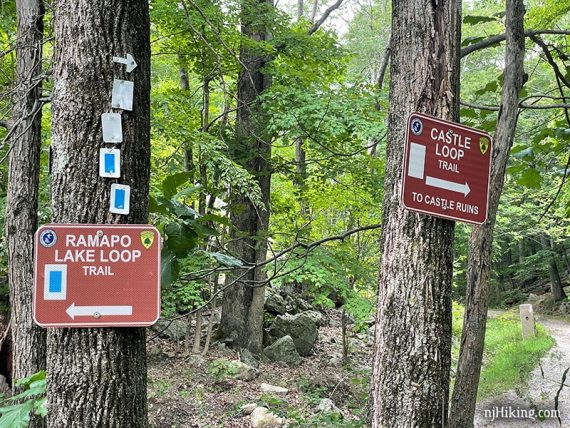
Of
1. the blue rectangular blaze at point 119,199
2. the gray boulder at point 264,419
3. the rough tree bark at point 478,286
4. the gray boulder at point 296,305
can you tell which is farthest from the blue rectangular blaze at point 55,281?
the gray boulder at point 296,305

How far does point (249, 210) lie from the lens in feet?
29.9

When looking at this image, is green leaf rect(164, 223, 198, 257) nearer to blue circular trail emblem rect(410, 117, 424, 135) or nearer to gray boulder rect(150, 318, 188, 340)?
blue circular trail emblem rect(410, 117, 424, 135)

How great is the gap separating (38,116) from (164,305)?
3.31 meters

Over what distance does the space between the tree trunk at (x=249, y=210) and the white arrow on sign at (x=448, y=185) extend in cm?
635

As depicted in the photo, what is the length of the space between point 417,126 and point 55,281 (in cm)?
143

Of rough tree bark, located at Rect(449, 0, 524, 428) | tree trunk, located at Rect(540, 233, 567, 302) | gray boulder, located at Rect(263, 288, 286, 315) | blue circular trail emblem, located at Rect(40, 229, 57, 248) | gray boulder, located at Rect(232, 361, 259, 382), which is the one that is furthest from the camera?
tree trunk, located at Rect(540, 233, 567, 302)

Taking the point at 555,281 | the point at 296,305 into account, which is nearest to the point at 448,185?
the point at 296,305

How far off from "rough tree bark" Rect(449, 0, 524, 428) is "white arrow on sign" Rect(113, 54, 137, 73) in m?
1.90

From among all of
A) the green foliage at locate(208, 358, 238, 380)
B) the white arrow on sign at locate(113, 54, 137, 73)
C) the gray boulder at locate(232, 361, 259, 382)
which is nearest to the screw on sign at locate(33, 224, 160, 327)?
the white arrow on sign at locate(113, 54, 137, 73)

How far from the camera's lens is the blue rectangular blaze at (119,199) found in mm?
1953

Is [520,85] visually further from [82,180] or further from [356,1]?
[356,1]

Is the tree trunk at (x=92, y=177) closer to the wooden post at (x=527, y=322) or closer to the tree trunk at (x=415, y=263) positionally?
the tree trunk at (x=415, y=263)

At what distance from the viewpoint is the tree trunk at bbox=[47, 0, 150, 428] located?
1854 millimetres

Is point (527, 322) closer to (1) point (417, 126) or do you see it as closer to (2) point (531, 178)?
(2) point (531, 178)
